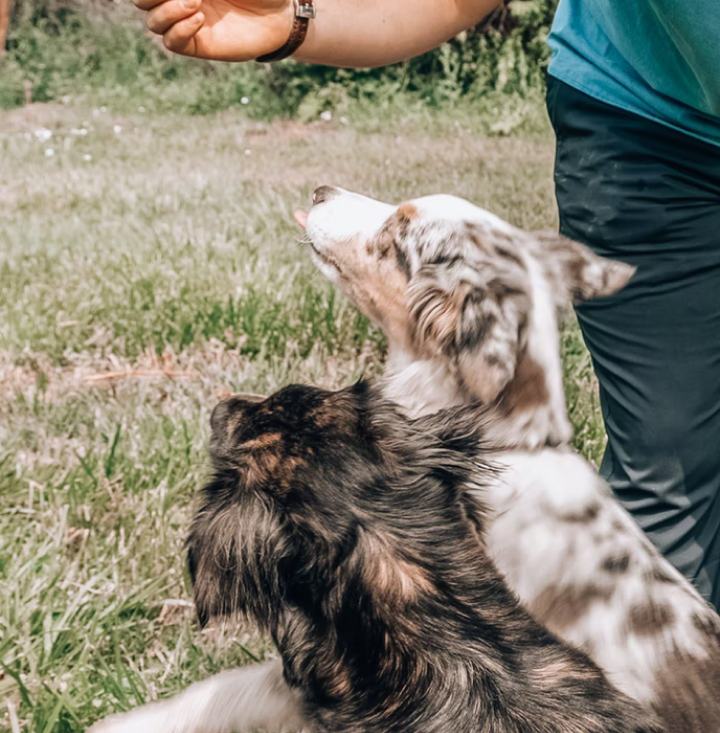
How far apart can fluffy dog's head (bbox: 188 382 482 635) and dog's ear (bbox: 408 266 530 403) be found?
67cm

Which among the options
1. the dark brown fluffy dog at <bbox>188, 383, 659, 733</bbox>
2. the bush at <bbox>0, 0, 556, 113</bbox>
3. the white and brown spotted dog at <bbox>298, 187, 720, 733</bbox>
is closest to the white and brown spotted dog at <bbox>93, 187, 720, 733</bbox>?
the white and brown spotted dog at <bbox>298, 187, 720, 733</bbox>

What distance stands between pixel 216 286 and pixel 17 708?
2.67 metres

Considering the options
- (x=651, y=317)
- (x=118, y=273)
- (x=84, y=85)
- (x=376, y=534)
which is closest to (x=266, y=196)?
(x=118, y=273)

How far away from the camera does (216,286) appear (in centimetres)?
461

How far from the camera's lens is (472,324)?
233 centimetres

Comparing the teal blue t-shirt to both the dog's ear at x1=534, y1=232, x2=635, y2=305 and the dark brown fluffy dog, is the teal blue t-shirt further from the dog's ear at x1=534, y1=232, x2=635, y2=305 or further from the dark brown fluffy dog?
the dark brown fluffy dog

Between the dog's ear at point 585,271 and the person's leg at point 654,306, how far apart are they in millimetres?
69

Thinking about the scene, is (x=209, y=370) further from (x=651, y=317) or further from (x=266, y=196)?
(x=266, y=196)

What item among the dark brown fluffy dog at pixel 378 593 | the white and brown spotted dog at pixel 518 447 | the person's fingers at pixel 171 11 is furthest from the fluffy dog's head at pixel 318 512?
the person's fingers at pixel 171 11

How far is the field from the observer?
8.08ft

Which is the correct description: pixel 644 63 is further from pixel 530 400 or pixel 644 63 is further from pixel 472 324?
pixel 530 400

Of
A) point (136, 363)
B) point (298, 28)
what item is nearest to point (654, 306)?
point (298, 28)

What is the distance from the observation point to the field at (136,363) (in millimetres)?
2463

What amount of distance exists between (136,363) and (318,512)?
2.85 meters
